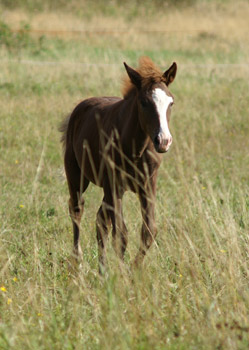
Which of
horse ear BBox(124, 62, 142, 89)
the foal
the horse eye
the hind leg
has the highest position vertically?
horse ear BBox(124, 62, 142, 89)

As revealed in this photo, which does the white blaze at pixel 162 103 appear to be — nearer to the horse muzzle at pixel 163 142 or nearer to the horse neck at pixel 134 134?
the horse muzzle at pixel 163 142

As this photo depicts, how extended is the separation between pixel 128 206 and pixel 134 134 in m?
1.39

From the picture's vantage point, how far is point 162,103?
5344mm

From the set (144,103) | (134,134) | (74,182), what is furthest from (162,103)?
(74,182)

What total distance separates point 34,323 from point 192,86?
32.4 ft

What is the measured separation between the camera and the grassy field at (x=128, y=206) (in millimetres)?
3883

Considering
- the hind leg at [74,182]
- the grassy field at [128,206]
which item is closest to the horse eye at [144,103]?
→ the grassy field at [128,206]

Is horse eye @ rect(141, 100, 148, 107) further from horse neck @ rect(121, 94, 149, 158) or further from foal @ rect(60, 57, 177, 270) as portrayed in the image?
horse neck @ rect(121, 94, 149, 158)

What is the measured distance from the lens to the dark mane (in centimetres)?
561

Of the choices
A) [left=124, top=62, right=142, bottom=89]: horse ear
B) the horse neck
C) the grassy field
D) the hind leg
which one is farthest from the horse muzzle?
the hind leg

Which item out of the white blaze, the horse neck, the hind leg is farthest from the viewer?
the hind leg

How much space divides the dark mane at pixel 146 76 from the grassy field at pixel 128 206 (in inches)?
25.7

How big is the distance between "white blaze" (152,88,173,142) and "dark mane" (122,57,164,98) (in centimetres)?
15

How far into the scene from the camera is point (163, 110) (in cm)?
531
